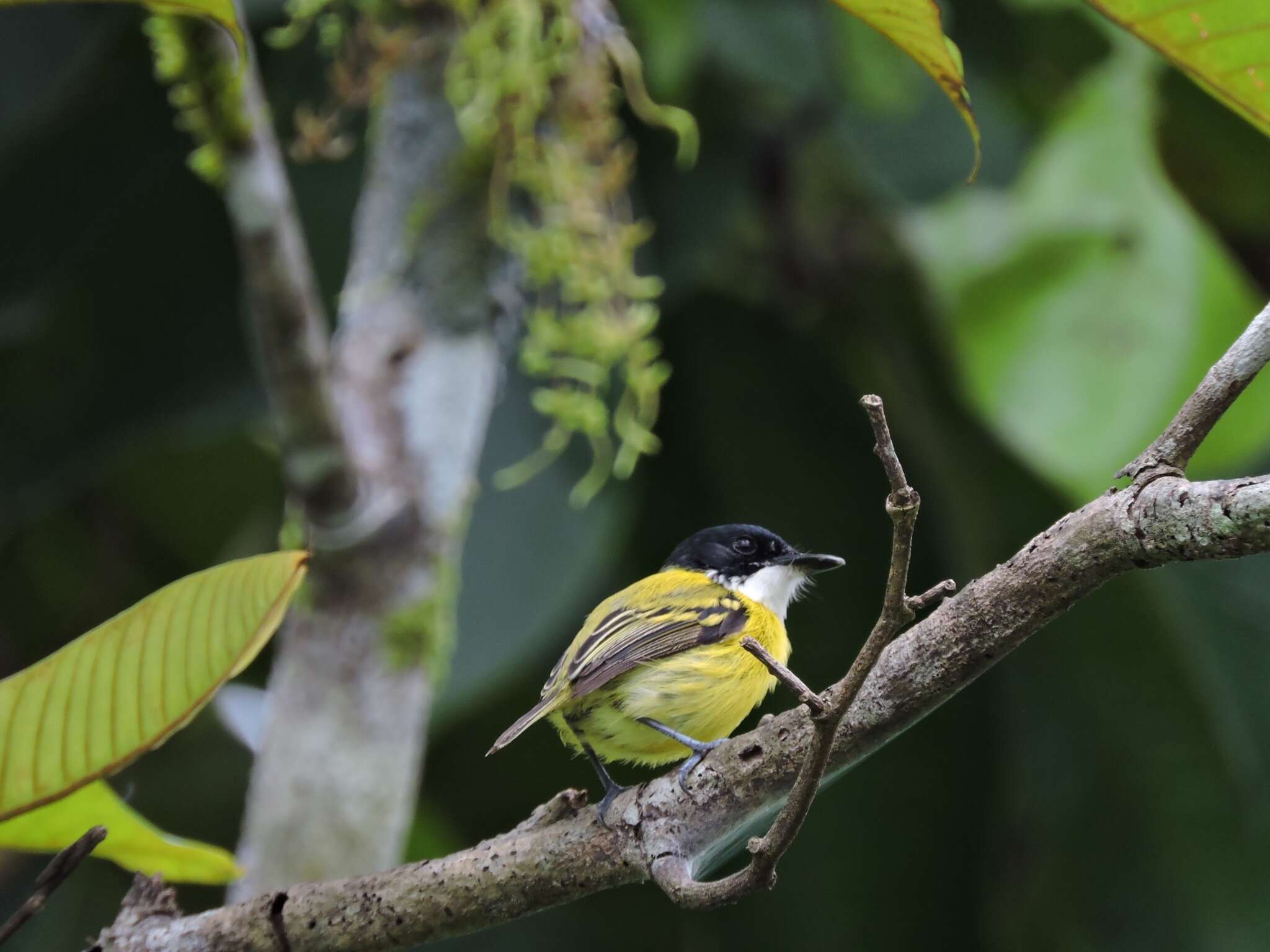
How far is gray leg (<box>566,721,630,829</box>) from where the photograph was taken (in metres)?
1.19

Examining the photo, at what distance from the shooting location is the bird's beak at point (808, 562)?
150 cm

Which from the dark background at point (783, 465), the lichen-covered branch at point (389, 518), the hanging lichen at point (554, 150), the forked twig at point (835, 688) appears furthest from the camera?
the dark background at point (783, 465)

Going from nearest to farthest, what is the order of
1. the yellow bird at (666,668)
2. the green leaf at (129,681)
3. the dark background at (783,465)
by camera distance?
the green leaf at (129,681) < the yellow bird at (666,668) < the dark background at (783,465)

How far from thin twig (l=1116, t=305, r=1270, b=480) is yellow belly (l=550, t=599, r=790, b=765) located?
67 cm

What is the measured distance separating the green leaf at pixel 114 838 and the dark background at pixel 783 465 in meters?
1.47

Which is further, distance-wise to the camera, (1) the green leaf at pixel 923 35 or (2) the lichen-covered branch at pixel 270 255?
(2) the lichen-covered branch at pixel 270 255

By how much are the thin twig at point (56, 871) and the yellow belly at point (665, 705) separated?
0.51 meters

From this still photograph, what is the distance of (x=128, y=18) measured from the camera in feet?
10.9

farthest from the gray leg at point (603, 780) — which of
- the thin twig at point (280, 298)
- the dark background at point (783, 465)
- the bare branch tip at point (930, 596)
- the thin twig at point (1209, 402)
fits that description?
the dark background at point (783, 465)

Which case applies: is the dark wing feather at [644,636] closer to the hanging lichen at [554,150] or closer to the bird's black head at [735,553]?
the bird's black head at [735,553]

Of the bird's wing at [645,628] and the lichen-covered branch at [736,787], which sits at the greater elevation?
the lichen-covered branch at [736,787]

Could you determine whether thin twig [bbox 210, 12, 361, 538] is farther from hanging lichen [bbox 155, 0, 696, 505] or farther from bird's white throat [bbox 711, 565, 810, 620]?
bird's white throat [bbox 711, 565, 810, 620]

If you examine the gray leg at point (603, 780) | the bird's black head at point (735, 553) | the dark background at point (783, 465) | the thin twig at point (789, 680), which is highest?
the thin twig at point (789, 680)

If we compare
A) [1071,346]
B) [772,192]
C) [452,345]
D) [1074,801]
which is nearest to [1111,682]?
[1074,801]
